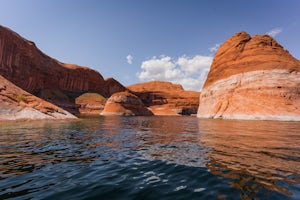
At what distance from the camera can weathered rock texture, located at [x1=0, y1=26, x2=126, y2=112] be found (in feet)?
245

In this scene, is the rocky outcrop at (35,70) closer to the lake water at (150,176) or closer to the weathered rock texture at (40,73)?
the weathered rock texture at (40,73)

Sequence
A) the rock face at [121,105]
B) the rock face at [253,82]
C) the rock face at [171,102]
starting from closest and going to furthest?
the rock face at [253,82], the rock face at [121,105], the rock face at [171,102]

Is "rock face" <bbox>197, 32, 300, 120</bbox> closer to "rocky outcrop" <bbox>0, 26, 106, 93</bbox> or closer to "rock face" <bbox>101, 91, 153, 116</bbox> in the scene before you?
"rock face" <bbox>101, 91, 153, 116</bbox>

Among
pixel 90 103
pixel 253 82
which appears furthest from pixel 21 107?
pixel 90 103

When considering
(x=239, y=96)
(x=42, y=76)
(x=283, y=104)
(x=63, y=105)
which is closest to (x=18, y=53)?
(x=42, y=76)

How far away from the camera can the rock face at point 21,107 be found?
63.0ft

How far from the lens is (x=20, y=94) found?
2195 centimetres

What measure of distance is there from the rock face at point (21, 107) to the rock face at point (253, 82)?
30.5 metres

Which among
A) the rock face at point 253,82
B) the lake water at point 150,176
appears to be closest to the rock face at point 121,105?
the rock face at point 253,82

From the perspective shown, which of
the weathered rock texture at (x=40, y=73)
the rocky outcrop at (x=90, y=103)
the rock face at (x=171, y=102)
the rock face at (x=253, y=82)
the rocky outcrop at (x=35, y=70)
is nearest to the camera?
the rock face at (x=253, y=82)

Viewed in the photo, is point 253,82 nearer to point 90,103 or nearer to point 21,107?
point 21,107

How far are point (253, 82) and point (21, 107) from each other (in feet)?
A: 123

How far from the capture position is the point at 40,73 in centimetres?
8800

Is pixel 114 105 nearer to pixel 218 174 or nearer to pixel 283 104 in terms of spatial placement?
pixel 283 104
